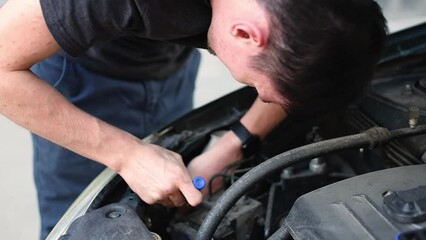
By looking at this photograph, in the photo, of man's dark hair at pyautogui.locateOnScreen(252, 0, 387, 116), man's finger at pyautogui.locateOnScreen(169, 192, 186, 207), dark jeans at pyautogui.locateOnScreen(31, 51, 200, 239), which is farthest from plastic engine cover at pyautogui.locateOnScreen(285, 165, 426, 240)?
dark jeans at pyautogui.locateOnScreen(31, 51, 200, 239)

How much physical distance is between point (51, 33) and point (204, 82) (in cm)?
179

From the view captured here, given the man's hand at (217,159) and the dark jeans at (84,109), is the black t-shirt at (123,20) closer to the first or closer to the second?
the man's hand at (217,159)

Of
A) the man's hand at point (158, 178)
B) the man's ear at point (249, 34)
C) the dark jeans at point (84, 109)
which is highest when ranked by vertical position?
the man's ear at point (249, 34)

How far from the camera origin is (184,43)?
899mm

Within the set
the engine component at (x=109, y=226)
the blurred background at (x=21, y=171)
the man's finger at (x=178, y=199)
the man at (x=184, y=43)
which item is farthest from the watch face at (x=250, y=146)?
the blurred background at (x=21, y=171)

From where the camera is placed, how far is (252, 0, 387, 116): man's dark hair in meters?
0.67

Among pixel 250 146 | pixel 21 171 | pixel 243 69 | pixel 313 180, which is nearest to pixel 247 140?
pixel 250 146

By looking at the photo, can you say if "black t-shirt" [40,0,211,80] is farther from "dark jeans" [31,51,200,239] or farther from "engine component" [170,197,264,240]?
"dark jeans" [31,51,200,239]

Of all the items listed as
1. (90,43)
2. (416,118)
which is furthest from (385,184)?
(90,43)

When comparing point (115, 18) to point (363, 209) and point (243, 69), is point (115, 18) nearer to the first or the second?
point (243, 69)

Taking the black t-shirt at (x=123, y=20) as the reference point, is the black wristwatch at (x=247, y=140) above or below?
below

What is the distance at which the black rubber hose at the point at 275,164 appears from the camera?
0.71m

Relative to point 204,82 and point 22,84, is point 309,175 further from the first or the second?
point 204,82

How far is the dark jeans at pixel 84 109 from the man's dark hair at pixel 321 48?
22.8 inches
